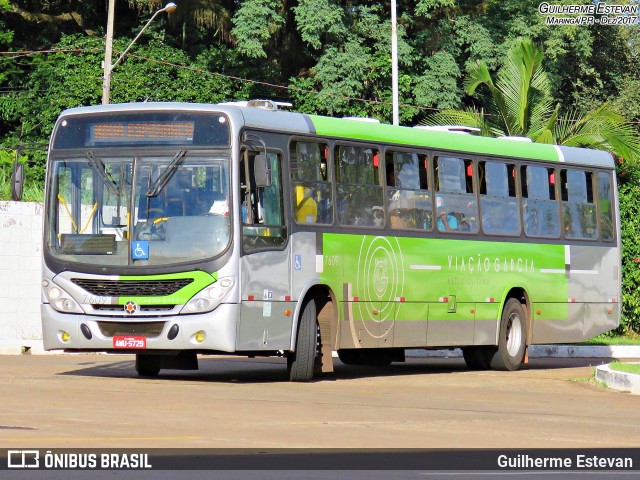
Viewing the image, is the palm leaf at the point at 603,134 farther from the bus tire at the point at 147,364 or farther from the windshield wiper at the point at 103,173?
the windshield wiper at the point at 103,173

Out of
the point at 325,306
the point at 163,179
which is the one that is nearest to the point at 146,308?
the point at 163,179

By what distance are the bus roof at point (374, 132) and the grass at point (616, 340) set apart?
5.36m

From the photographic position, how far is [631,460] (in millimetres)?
10672

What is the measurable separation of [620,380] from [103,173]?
6879 mm

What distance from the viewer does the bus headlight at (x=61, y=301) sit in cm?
1727

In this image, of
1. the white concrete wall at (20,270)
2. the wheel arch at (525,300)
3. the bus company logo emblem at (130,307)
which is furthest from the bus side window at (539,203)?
the white concrete wall at (20,270)

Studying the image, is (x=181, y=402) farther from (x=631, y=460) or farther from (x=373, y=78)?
(x=373, y=78)

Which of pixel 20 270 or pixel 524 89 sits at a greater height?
pixel 524 89

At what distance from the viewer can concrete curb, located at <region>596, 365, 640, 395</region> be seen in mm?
17922

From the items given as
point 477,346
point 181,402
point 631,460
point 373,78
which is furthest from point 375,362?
point 373,78

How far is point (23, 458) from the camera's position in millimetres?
9531

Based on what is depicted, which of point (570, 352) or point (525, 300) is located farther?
point (570, 352)

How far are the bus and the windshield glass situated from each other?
0.05ft

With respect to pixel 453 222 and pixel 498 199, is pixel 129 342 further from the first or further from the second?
pixel 498 199
